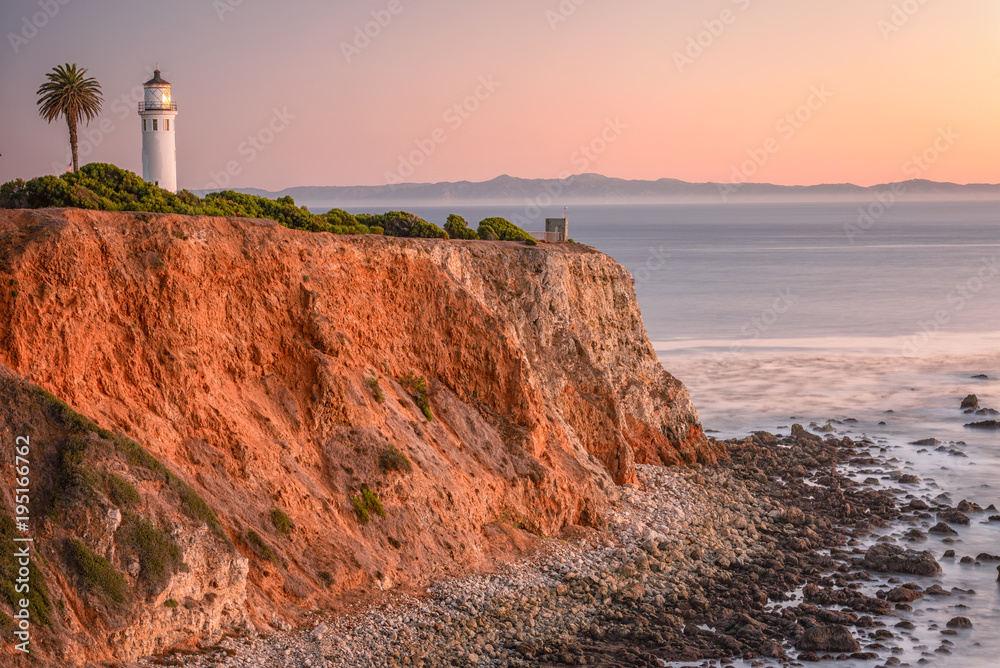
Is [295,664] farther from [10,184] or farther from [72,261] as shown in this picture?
[10,184]

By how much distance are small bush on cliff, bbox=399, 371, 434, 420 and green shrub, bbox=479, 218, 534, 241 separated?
13.1 meters

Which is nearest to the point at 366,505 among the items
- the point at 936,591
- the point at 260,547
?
the point at 260,547

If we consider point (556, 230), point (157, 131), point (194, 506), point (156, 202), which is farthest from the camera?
point (556, 230)

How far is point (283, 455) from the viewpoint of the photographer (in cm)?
2942

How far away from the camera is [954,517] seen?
42.9m

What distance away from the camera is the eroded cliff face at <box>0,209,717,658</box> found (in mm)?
26438

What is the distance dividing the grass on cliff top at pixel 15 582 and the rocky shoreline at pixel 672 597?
333 cm

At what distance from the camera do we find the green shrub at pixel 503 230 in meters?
46.9

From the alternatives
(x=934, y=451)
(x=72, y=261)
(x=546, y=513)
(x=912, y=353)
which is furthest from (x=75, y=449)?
(x=912, y=353)

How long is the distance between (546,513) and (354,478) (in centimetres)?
816

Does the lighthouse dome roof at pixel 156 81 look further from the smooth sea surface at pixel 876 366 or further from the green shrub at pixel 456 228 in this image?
A: the smooth sea surface at pixel 876 366

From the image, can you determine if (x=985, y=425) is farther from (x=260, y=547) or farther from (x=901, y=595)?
(x=260, y=547)

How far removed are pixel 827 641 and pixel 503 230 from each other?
25.6 metres

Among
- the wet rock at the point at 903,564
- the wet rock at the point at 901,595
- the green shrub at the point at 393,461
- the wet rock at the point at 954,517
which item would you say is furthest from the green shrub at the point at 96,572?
the wet rock at the point at 954,517
